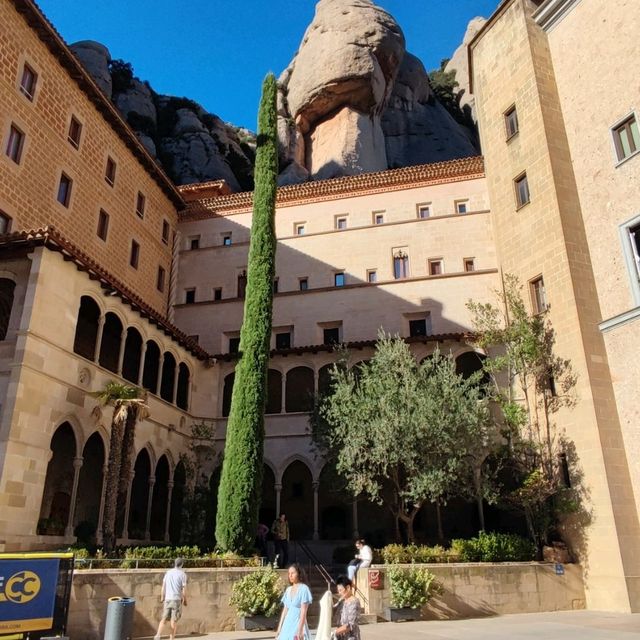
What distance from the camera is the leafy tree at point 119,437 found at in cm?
1488

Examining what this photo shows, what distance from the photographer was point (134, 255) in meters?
26.1

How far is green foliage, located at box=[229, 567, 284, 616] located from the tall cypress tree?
2.80 metres

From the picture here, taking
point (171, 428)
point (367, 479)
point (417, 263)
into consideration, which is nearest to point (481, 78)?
point (417, 263)

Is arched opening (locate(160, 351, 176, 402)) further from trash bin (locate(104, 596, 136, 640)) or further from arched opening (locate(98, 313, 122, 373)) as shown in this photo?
trash bin (locate(104, 596, 136, 640))

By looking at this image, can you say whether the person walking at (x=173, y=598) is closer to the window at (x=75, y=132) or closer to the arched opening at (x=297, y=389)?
the arched opening at (x=297, y=389)

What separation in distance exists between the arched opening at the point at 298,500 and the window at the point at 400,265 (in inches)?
366

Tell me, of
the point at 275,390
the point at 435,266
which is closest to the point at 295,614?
the point at 275,390

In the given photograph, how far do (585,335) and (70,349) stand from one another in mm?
14288

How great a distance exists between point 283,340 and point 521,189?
11.7 m

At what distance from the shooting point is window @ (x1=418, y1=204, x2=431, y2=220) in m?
27.5

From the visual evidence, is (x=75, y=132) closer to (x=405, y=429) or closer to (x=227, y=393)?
(x=227, y=393)

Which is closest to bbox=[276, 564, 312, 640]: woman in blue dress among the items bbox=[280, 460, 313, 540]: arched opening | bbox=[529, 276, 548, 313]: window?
bbox=[529, 276, 548, 313]: window

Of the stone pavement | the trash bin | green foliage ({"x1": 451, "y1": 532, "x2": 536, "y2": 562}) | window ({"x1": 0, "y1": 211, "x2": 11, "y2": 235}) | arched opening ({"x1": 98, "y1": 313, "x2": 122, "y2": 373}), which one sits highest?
window ({"x1": 0, "y1": 211, "x2": 11, "y2": 235})

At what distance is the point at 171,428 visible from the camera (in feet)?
68.8
